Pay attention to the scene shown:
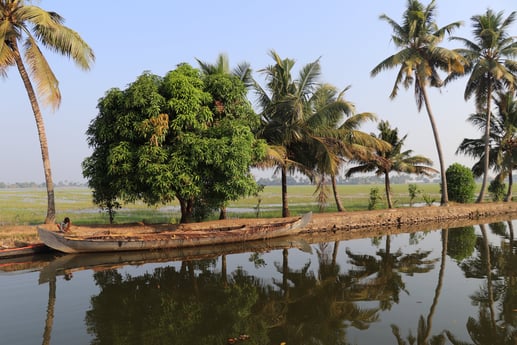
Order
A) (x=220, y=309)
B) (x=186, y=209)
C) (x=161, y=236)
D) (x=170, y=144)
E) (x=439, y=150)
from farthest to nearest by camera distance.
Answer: (x=439, y=150)
(x=186, y=209)
(x=170, y=144)
(x=161, y=236)
(x=220, y=309)

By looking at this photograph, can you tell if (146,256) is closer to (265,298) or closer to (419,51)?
(265,298)

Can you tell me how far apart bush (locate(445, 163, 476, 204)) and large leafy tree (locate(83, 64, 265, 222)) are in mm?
17817

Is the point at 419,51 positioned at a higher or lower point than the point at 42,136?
higher

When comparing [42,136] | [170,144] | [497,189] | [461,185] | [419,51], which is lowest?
[497,189]

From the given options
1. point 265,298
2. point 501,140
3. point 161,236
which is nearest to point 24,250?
point 161,236

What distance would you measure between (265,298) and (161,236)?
6.40m

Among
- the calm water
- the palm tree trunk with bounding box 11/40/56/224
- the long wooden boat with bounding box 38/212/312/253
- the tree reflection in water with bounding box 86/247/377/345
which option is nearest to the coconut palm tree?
the long wooden boat with bounding box 38/212/312/253

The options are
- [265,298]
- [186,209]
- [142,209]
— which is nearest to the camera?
[265,298]

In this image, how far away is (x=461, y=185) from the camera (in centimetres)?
2494

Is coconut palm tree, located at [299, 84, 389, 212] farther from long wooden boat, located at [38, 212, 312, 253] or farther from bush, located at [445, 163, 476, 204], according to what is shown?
bush, located at [445, 163, 476, 204]

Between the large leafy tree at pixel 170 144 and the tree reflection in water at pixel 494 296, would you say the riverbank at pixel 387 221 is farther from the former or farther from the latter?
the tree reflection in water at pixel 494 296

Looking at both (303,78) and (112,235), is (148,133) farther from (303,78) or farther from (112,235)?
(303,78)

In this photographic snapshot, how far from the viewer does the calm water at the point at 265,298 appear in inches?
228

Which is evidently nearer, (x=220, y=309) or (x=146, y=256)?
(x=220, y=309)
